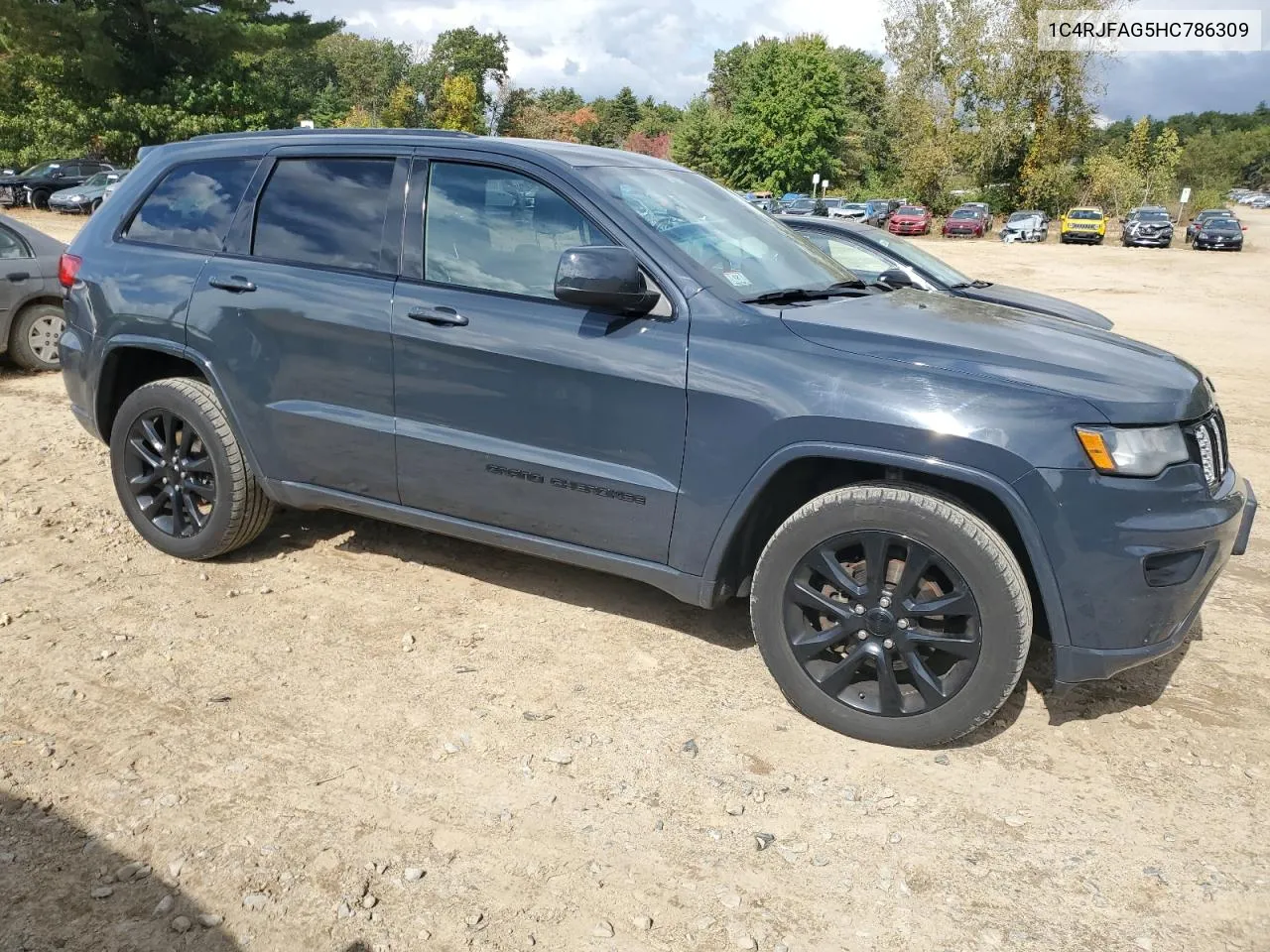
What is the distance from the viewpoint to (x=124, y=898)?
8.17 feet

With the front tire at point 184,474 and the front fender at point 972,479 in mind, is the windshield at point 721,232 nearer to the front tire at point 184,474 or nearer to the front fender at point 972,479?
the front fender at point 972,479

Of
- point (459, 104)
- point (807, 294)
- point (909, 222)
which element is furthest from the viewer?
point (459, 104)

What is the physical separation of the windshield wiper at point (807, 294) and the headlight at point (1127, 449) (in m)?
1.11

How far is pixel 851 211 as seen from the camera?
43875 mm

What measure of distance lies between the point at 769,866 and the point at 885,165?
81347 millimetres

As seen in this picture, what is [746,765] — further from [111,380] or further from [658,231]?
[111,380]

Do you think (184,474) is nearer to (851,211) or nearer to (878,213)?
(851,211)

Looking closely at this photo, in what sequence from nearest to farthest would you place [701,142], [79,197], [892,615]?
[892,615], [79,197], [701,142]

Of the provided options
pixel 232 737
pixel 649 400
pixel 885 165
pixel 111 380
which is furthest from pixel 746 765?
pixel 885 165

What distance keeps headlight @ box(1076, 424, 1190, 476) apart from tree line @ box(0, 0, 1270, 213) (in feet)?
108

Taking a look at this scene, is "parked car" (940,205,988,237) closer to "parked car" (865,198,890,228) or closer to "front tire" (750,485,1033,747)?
"parked car" (865,198,890,228)

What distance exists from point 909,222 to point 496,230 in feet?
137

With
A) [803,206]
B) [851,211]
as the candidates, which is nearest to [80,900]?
[803,206]

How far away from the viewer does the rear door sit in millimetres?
3852
